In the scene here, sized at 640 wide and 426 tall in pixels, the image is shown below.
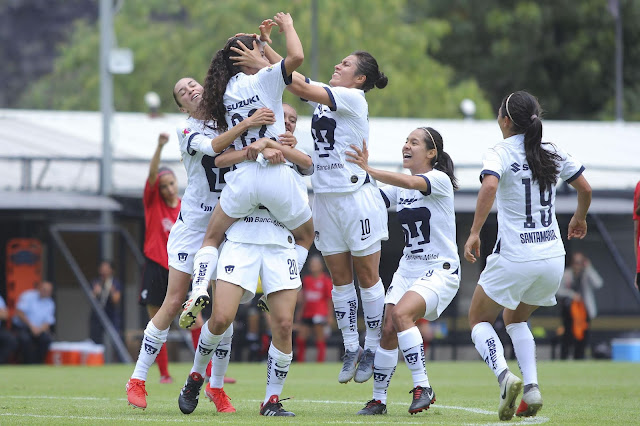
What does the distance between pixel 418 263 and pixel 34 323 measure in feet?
40.5

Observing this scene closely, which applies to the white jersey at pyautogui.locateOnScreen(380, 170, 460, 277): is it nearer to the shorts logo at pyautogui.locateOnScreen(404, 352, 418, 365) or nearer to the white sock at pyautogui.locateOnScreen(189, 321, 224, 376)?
the shorts logo at pyautogui.locateOnScreen(404, 352, 418, 365)

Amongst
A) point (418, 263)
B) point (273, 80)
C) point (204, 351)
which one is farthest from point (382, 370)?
point (273, 80)

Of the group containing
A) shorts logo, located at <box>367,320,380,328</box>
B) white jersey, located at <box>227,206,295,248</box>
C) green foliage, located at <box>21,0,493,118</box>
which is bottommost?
shorts logo, located at <box>367,320,380,328</box>

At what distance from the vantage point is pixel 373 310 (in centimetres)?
880

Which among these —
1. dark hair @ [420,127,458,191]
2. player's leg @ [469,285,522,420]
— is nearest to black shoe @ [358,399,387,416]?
player's leg @ [469,285,522,420]

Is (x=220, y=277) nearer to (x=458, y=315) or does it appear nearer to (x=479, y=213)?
(x=479, y=213)

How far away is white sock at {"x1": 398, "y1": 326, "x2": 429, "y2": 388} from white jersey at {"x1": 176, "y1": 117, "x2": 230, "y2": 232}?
1713 mm

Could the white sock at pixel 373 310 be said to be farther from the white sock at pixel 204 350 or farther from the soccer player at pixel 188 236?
the white sock at pixel 204 350

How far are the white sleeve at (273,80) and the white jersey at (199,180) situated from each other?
0.60 metres

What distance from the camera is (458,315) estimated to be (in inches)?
896

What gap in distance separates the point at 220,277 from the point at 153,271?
3962mm

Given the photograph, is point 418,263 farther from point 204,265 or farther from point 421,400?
point 204,265

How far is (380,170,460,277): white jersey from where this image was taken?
8.38 metres

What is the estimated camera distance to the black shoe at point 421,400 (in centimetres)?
799
